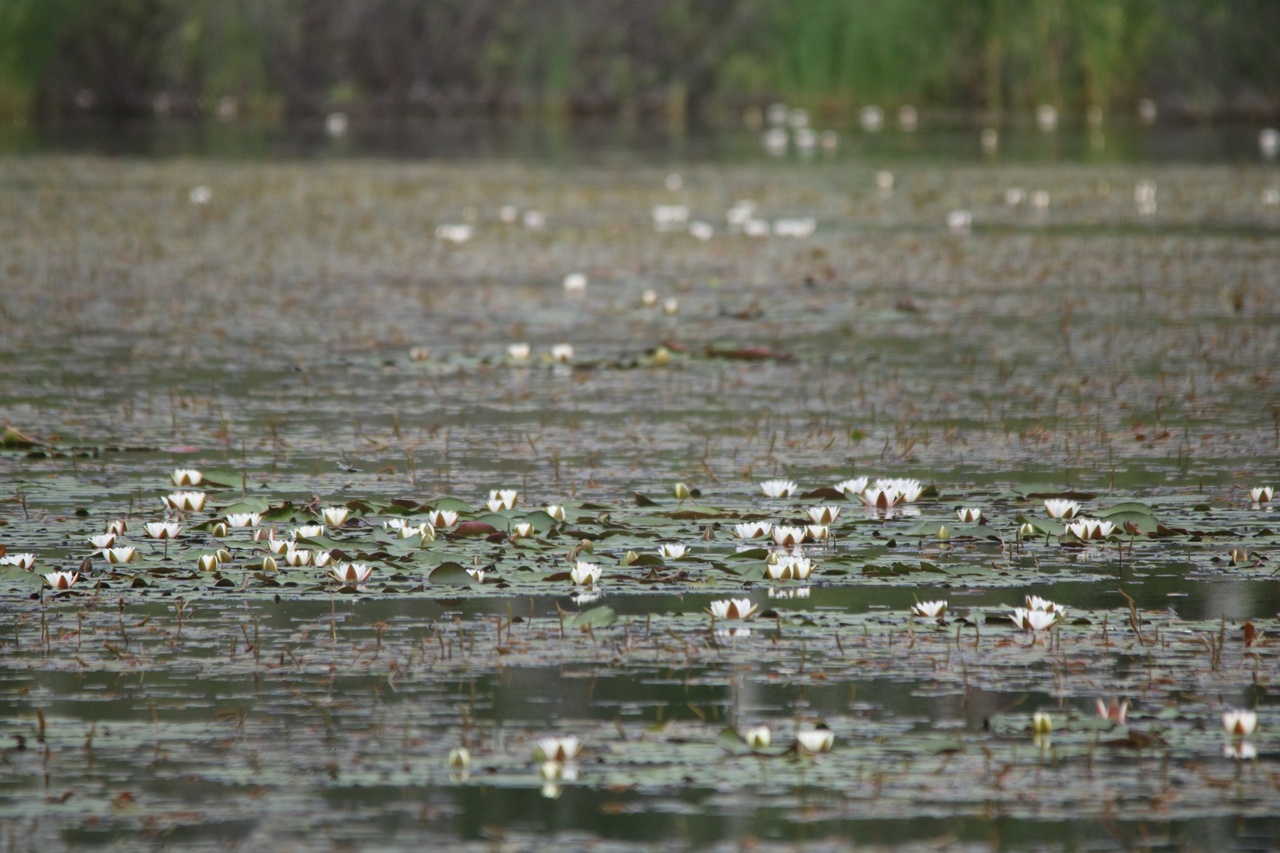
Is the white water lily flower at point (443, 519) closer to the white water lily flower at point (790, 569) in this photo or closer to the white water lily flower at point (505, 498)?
the white water lily flower at point (505, 498)

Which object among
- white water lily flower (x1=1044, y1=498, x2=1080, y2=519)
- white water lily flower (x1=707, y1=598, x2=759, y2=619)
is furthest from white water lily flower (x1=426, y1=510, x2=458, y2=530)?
white water lily flower (x1=1044, y1=498, x2=1080, y2=519)

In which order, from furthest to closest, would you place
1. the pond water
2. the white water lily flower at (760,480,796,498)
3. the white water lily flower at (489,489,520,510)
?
the white water lily flower at (760,480,796,498), the white water lily flower at (489,489,520,510), the pond water

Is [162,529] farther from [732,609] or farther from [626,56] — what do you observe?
[626,56]

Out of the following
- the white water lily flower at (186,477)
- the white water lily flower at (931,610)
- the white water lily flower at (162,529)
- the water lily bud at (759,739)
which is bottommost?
the water lily bud at (759,739)

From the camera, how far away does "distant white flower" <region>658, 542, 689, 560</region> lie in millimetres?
5027

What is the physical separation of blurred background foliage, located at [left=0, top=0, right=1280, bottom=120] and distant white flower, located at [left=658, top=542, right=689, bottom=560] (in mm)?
24015

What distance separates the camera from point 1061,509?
545 cm

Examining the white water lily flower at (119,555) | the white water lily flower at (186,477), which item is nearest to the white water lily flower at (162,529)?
the white water lily flower at (119,555)

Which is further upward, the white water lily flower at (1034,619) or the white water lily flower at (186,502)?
the white water lily flower at (186,502)

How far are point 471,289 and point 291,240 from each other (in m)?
2.97

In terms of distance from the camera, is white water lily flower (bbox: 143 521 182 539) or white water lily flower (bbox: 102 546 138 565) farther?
white water lily flower (bbox: 143 521 182 539)

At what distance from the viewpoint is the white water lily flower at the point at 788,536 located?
206 inches

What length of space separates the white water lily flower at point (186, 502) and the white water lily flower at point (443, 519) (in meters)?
0.64

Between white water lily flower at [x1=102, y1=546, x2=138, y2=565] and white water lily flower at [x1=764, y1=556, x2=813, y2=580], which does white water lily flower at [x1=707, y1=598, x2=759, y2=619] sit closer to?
white water lily flower at [x1=764, y1=556, x2=813, y2=580]
